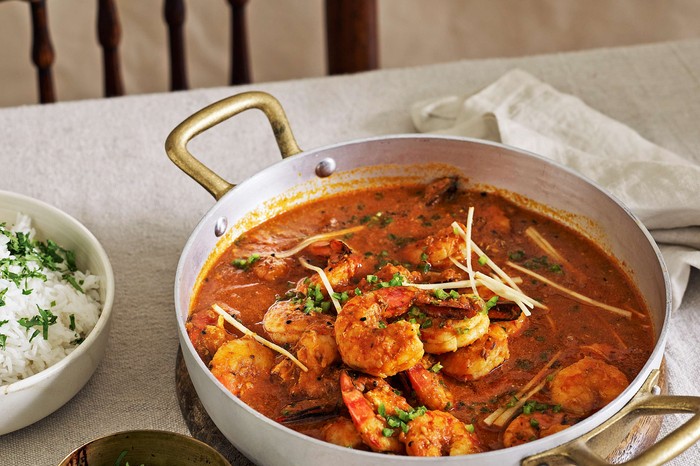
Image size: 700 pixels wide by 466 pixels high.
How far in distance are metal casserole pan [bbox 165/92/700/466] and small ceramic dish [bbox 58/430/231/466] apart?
9cm

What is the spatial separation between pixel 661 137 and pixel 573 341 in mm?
1432

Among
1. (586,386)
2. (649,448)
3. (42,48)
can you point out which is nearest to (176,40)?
(42,48)

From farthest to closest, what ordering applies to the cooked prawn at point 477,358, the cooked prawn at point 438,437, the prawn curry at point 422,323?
the cooked prawn at point 477,358
the prawn curry at point 422,323
the cooked prawn at point 438,437

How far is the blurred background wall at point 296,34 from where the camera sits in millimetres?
6082

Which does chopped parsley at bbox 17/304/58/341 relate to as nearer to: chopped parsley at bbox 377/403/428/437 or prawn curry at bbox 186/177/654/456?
prawn curry at bbox 186/177/654/456

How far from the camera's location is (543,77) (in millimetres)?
3732

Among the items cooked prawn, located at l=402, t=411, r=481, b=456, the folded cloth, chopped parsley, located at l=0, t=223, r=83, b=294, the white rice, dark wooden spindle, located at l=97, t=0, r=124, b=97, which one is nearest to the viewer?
cooked prawn, located at l=402, t=411, r=481, b=456

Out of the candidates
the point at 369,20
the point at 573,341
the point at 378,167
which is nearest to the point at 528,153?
the point at 378,167

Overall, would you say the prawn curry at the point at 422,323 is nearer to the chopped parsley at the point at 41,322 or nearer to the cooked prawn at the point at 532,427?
the cooked prawn at the point at 532,427

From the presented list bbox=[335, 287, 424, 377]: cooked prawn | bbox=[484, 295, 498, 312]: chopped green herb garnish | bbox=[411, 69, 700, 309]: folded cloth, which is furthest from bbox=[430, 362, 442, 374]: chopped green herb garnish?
bbox=[411, 69, 700, 309]: folded cloth

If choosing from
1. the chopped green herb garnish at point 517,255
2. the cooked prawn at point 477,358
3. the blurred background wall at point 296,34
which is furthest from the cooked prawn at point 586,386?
the blurred background wall at point 296,34

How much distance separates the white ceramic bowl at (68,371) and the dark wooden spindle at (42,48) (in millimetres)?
1552

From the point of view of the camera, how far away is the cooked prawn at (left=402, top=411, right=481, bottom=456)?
189cm

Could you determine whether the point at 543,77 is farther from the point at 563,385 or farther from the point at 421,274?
the point at 563,385
